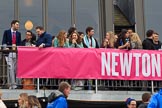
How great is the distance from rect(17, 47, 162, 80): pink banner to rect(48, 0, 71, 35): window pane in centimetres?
418

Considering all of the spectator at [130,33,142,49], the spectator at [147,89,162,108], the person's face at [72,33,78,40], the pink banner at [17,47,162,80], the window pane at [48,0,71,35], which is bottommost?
the spectator at [147,89,162,108]

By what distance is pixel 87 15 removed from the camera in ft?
59.5

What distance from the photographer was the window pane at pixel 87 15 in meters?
18.0

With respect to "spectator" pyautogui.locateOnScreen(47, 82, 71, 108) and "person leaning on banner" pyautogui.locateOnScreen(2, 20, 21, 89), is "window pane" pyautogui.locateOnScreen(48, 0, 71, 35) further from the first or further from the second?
"spectator" pyautogui.locateOnScreen(47, 82, 71, 108)

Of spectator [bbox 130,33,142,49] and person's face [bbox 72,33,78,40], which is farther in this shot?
spectator [bbox 130,33,142,49]

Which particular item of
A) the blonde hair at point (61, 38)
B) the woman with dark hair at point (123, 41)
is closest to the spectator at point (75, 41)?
the blonde hair at point (61, 38)

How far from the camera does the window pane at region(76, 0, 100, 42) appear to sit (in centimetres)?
1798

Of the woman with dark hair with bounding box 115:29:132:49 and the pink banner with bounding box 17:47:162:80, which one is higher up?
the woman with dark hair with bounding box 115:29:132:49

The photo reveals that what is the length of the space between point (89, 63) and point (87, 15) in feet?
15.3

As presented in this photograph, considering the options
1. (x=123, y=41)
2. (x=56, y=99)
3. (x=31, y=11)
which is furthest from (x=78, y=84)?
(x=31, y=11)

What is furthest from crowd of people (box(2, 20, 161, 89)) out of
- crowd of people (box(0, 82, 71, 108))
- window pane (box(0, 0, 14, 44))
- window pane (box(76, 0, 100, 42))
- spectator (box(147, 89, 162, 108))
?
spectator (box(147, 89, 162, 108))

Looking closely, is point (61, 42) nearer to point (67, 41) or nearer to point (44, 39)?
point (67, 41)

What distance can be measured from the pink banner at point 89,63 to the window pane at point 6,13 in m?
4.15

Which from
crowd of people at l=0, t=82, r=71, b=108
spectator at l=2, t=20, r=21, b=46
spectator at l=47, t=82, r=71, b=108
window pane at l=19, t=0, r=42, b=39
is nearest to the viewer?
crowd of people at l=0, t=82, r=71, b=108
